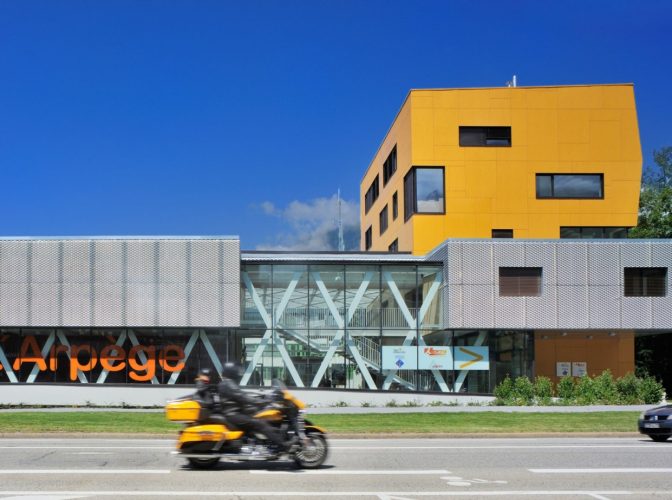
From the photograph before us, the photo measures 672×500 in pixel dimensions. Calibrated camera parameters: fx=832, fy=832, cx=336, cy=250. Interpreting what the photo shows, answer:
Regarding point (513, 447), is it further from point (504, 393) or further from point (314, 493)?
point (504, 393)

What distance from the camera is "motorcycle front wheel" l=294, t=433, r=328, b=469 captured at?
13.6 m

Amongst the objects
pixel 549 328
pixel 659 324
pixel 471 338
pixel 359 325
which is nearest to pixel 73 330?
pixel 359 325

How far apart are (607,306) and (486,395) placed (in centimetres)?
617

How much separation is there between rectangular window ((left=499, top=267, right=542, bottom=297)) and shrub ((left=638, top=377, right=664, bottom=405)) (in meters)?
5.55

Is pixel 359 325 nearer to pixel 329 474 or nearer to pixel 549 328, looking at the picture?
pixel 549 328

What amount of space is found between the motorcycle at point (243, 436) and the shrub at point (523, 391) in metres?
20.6

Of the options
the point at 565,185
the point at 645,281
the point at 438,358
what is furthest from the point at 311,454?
the point at 565,185

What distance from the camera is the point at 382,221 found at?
5381cm

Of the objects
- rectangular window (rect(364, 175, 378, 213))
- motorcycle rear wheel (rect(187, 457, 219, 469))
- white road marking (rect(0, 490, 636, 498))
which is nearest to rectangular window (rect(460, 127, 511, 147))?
rectangular window (rect(364, 175, 378, 213))

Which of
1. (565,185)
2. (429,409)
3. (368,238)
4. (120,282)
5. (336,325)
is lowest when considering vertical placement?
(429,409)

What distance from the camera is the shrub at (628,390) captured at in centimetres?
3303

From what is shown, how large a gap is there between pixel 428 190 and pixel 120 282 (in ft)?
53.3

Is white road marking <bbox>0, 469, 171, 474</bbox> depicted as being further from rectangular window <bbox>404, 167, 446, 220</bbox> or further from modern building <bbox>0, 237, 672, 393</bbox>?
rectangular window <bbox>404, 167, 446, 220</bbox>

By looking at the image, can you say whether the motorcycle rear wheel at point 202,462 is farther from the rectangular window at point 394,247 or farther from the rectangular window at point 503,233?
the rectangular window at point 394,247
